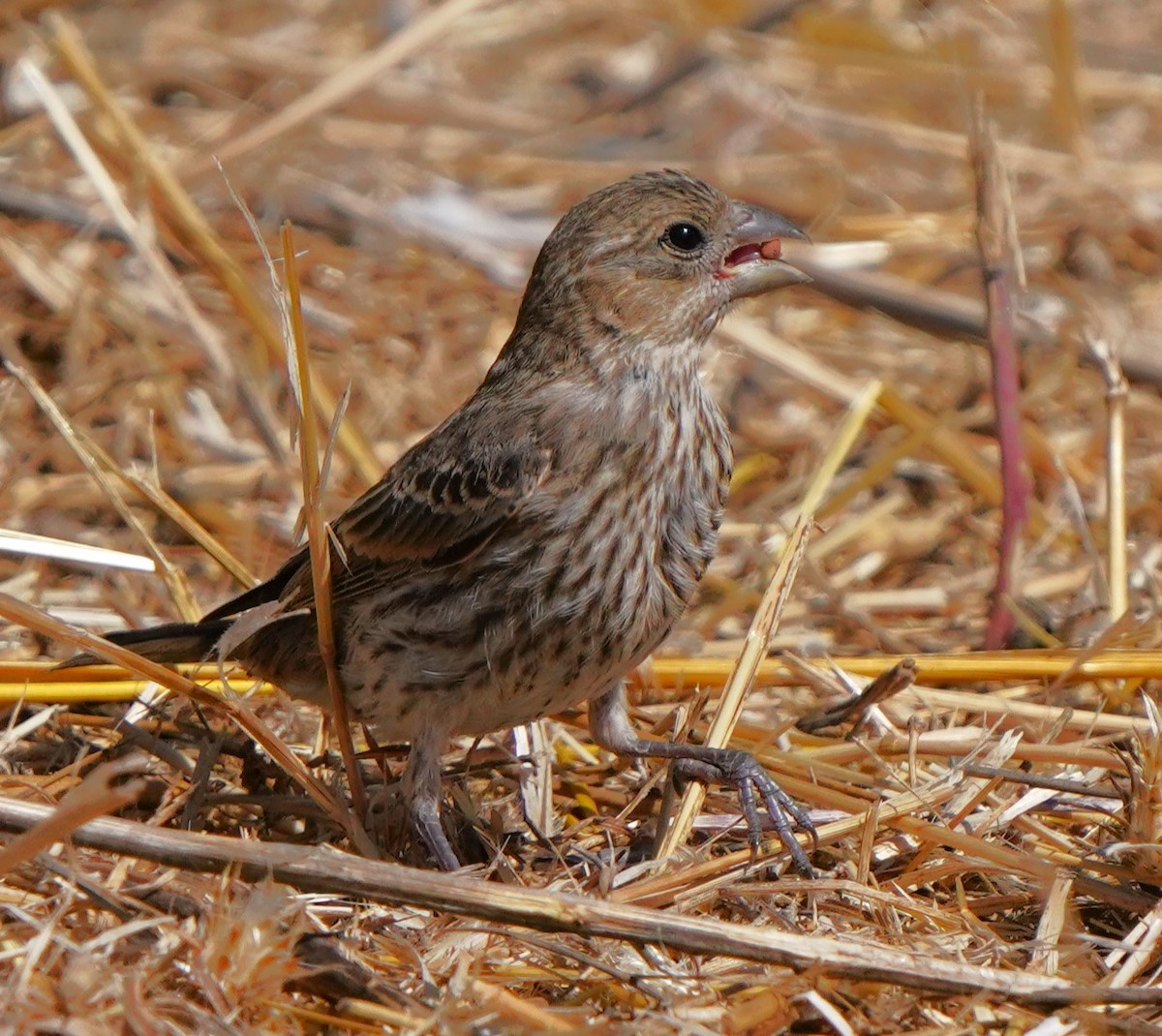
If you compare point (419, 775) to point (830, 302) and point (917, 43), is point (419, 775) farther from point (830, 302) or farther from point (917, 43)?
point (917, 43)

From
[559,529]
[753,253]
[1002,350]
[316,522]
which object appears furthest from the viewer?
[1002,350]

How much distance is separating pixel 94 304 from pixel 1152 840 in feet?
12.5

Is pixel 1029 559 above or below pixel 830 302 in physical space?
below

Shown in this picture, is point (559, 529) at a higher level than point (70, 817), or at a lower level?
higher

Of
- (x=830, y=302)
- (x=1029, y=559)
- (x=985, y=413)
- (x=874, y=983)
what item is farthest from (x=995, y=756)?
(x=830, y=302)

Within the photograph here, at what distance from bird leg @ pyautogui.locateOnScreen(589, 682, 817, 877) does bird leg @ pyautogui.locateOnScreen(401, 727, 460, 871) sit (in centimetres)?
40

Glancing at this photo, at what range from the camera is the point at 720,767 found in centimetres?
376

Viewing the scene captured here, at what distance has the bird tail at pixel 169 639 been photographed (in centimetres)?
392

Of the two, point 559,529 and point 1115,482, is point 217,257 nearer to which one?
point 559,529

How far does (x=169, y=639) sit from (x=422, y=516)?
632 millimetres

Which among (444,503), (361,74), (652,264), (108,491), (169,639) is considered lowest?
(169,639)

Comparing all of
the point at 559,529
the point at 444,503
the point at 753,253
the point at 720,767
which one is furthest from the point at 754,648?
the point at 753,253

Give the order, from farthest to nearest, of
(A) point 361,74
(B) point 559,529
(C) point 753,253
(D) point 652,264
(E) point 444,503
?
(A) point 361,74 < (C) point 753,253 < (D) point 652,264 < (E) point 444,503 < (B) point 559,529

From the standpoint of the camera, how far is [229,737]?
13.2 ft
